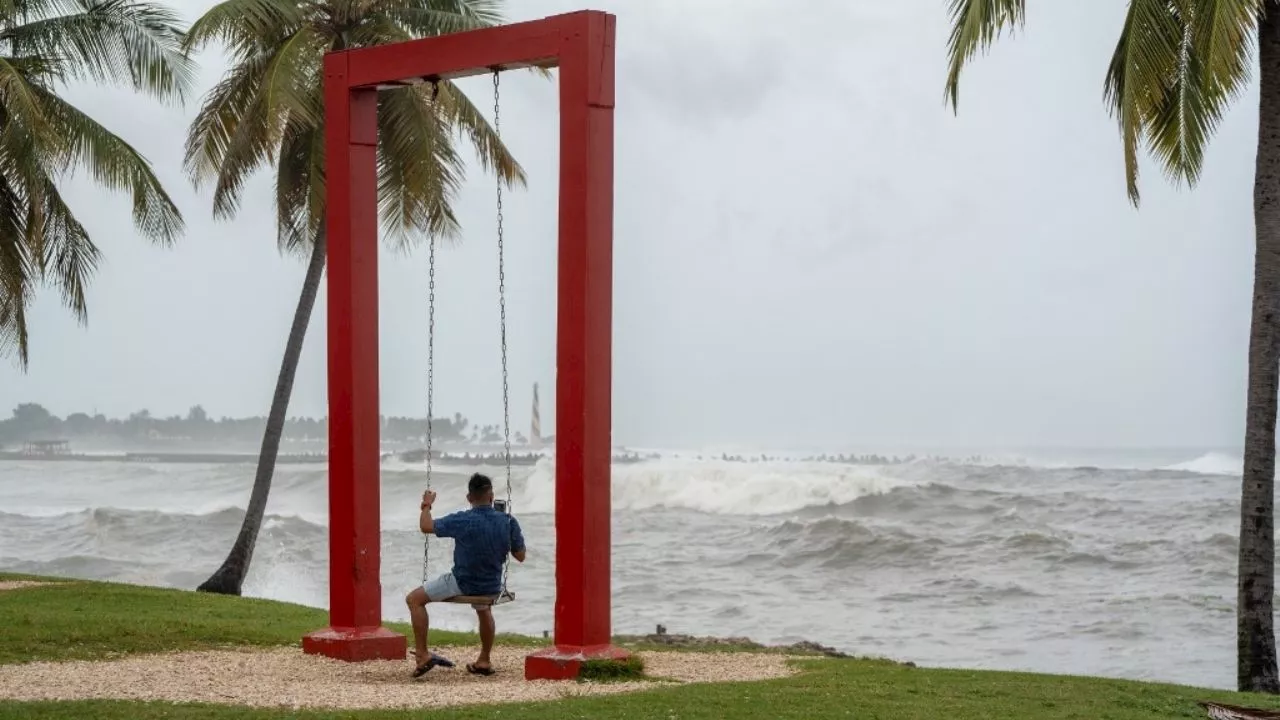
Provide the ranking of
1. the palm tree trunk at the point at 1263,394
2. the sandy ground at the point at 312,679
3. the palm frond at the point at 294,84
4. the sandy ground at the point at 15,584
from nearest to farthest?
the sandy ground at the point at 312,679 → the palm tree trunk at the point at 1263,394 → the palm frond at the point at 294,84 → the sandy ground at the point at 15,584

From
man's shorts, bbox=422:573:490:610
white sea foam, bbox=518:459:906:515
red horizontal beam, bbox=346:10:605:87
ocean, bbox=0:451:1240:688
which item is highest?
red horizontal beam, bbox=346:10:605:87

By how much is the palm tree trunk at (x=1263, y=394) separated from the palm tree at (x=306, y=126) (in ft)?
32.4

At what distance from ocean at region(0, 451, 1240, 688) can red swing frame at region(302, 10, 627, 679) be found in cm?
1023

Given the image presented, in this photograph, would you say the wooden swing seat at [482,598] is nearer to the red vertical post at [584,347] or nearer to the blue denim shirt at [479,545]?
the blue denim shirt at [479,545]

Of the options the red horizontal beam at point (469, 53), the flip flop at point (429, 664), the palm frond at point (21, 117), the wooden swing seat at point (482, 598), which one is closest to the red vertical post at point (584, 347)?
the red horizontal beam at point (469, 53)

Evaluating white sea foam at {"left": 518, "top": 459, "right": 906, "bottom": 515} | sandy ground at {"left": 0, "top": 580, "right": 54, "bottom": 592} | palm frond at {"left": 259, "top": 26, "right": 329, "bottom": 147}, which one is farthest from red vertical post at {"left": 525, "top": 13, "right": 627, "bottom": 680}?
white sea foam at {"left": 518, "top": 459, "right": 906, "bottom": 515}

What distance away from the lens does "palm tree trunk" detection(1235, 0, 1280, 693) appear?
492 inches

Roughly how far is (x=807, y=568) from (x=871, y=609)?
5.13 metres

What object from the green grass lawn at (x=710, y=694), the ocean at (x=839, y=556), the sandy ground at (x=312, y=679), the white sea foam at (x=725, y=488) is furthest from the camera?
the white sea foam at (x=725, y=488)

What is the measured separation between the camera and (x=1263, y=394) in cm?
1251

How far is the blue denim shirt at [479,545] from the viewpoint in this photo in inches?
424

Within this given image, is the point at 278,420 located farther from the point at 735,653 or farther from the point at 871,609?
the point at 871,609

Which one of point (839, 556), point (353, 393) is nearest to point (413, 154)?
point (353, 393)

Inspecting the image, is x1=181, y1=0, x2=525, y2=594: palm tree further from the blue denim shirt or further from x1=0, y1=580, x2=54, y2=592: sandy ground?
the blue denim shirt
